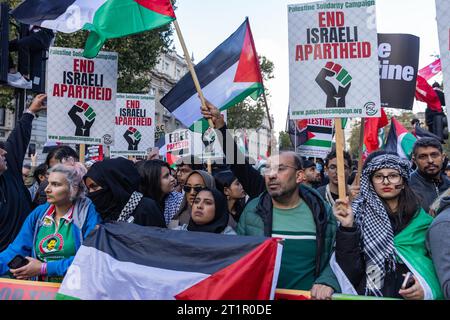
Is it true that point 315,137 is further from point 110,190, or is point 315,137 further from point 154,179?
point 110,190

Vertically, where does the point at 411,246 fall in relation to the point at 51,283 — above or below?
above

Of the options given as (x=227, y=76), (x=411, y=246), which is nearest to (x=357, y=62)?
(x=411, y=246)

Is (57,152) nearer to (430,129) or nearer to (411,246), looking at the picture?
Answer: (411,246)

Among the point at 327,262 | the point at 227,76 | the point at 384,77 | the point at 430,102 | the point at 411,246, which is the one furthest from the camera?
the point at 430,102

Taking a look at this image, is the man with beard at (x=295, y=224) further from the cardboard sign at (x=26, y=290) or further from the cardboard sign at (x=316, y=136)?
the cardboard sign at (x=316, y=136)

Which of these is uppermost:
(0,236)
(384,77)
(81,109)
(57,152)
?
(384,77)

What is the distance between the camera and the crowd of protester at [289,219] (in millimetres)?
2809

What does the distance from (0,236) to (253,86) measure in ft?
10.4

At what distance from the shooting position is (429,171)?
15.9 feet

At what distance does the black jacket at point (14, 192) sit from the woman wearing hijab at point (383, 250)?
2603 millimetres

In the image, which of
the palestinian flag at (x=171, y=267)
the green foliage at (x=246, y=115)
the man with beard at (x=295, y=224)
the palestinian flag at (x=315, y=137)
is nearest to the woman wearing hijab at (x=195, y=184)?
the man with beard at (x=295, y=224)

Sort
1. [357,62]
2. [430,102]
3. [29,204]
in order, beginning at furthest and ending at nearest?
[430,102], [29,204], [357,62]
